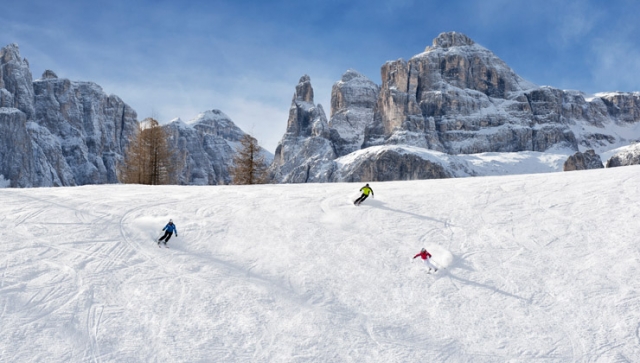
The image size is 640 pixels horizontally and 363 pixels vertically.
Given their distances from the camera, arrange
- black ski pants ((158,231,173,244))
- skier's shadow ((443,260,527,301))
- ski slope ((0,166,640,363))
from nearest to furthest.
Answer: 1. ski slope ((0,166,640,363))
2. skier's shadow ((443,260,527,301))
3. black ski pants ((158,231,173,244))

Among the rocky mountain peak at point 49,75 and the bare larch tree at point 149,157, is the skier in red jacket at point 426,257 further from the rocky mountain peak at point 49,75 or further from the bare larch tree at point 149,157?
the rocky mountain peak at point 49,75

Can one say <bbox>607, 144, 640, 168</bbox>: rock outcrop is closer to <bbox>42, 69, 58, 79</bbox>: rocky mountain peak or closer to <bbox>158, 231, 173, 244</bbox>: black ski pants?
<bbox>158, 231, 173, 244</bbox>: black ski pants

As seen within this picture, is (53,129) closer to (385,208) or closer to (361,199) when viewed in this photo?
(361,199)

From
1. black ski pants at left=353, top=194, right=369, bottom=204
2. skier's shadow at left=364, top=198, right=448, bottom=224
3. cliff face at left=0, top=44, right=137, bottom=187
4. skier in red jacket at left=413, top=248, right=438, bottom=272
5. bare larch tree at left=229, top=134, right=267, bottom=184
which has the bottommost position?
skier in red jacket at left=413, top=248, right=438, bottom=272

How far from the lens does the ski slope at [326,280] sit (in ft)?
33.2

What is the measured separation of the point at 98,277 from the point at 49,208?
878 centimetres

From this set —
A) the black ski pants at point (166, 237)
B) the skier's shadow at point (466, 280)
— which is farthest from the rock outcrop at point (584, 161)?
the black ski pants at point (166, 237)

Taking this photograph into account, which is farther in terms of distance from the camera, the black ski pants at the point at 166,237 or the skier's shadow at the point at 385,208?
the skier's shadow at the point at 385,208

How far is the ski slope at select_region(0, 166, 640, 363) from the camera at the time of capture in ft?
33.2

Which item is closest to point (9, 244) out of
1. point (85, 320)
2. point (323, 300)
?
point (85, 320)

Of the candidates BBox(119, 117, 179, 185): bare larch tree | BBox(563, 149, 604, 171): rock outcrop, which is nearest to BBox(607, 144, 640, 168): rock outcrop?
BBox(563, 149, 604, 171): rock outcrop

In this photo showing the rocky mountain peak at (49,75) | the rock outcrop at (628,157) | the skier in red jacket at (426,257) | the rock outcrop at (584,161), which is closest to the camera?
the skier in red jacket at (426,257)

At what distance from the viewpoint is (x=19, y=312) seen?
10.9m

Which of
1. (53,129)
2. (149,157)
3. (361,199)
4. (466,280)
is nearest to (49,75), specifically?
(53,129)
